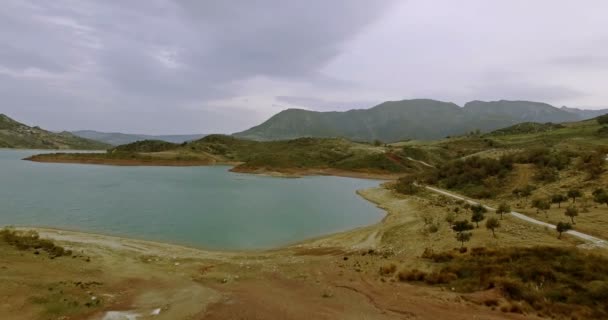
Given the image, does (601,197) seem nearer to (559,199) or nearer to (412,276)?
(559,199)

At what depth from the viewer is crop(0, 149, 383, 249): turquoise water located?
73.5ft

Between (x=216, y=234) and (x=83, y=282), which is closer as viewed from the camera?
(x=83, y=282)

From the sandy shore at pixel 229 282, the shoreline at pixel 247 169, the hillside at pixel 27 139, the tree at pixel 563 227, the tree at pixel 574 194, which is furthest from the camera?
the hillside at pixel 27 139

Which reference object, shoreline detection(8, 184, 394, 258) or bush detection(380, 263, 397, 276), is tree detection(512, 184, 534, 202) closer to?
shoreline detection(8, 184, 394, 258)

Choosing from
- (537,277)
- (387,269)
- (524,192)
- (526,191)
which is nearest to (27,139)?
(387,269)

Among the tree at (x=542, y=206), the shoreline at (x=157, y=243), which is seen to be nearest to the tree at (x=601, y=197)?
the tree at (x=542, y=206)

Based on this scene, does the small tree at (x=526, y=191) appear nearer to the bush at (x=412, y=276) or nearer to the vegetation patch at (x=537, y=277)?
the vegetation patch at (x=537, y=277)

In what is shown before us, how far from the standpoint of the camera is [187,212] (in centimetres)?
2905

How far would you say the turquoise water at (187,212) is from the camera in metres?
22.4

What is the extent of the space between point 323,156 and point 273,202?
165 feet

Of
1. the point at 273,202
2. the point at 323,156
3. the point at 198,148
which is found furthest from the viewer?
the point at 198,148

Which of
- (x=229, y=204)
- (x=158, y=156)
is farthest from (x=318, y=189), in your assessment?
(x=158, y=156)

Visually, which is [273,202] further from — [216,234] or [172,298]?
[172,298]

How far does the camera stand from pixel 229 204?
34.4 metres
